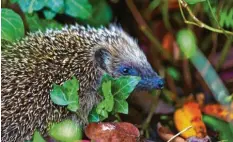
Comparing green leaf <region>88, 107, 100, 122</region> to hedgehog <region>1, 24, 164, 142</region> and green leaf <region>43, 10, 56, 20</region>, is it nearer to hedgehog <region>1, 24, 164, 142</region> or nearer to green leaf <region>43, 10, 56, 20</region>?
hedgehog <region>1, 24, 164, 142</region>

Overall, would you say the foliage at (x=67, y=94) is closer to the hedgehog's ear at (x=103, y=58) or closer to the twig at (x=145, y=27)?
the hedgehog's ear at (x=103, y=58)

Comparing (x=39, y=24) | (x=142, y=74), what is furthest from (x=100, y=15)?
(x=142, y=74)

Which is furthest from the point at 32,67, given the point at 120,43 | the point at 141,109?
the point at 141,109

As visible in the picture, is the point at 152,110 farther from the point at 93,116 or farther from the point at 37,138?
the point at 37,138

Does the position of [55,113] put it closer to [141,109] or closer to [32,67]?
[32,67]

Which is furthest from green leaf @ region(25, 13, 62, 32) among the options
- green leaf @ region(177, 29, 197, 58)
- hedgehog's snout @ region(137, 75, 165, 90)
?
green leaf @ region(177, 29, 197, 58)

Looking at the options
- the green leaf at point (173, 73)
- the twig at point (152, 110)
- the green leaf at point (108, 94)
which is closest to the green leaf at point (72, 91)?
the green leaf at point (108, 94)
